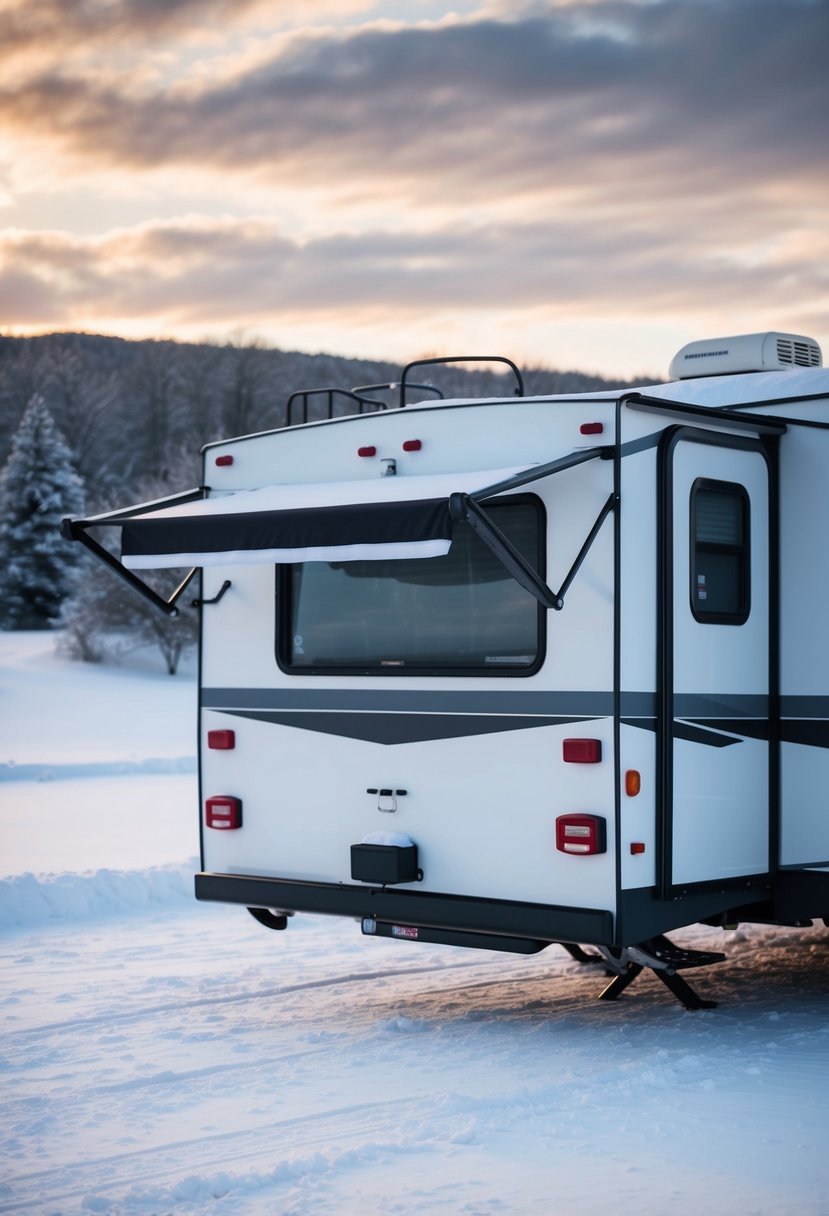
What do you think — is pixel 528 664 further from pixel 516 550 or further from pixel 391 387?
pixel 391 387

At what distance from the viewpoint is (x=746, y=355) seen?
7660 millimetres

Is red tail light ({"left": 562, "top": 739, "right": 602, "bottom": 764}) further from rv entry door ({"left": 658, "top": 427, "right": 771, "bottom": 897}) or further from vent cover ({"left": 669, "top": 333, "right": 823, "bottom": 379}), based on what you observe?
vent cover ({"left": 669, "top": 333, "right": 823, "bottom": 379})

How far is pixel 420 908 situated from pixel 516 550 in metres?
1.69

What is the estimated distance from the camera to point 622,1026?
6.93 m

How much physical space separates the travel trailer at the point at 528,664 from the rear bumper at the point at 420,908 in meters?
0.01

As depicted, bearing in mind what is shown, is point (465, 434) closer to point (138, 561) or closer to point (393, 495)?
point (393, 495)

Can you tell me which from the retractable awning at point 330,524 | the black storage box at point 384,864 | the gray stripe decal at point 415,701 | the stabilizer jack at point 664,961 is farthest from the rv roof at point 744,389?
the stabilizer jack at point 664,961

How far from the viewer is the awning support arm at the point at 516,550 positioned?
5809 mm

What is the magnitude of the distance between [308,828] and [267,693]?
710mm

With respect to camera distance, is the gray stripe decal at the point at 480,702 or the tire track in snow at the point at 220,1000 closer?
the gray stripe decal at the point at 480,702

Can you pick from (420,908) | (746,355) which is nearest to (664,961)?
(420,908)

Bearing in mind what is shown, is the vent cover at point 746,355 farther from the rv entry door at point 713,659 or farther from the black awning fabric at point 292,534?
the black awning fabric at point 292,534

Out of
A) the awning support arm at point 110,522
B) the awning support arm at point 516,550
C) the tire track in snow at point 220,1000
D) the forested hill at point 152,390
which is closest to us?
the awning support arm at point 516,550

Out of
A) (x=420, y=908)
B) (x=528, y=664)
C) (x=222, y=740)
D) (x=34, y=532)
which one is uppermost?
(x=34, y=532)
